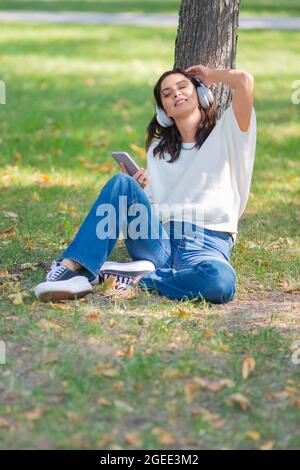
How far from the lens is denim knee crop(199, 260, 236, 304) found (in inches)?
184

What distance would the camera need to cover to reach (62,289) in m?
4.58

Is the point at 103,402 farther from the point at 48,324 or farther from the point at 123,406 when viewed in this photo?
the point at 48,324

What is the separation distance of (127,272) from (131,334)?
73 cm

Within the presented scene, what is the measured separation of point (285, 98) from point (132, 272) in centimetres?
632

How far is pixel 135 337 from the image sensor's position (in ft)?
13.9

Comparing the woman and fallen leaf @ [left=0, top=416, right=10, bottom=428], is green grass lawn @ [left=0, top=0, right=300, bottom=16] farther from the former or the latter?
fallen leaf @ [left=0, top=416, right=10, bottom=428]

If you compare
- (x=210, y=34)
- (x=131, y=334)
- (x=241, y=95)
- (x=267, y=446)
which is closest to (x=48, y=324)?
(x=131, y=334)

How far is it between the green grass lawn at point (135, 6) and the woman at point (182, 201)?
15.7 meters

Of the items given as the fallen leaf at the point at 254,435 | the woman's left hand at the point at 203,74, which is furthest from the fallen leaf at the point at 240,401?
the woman's left hand at the point at 203,74

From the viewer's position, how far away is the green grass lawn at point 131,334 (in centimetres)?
344

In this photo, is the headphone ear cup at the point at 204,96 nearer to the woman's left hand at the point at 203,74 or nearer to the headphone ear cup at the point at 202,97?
the headphone ear cup at the point at 202,97
